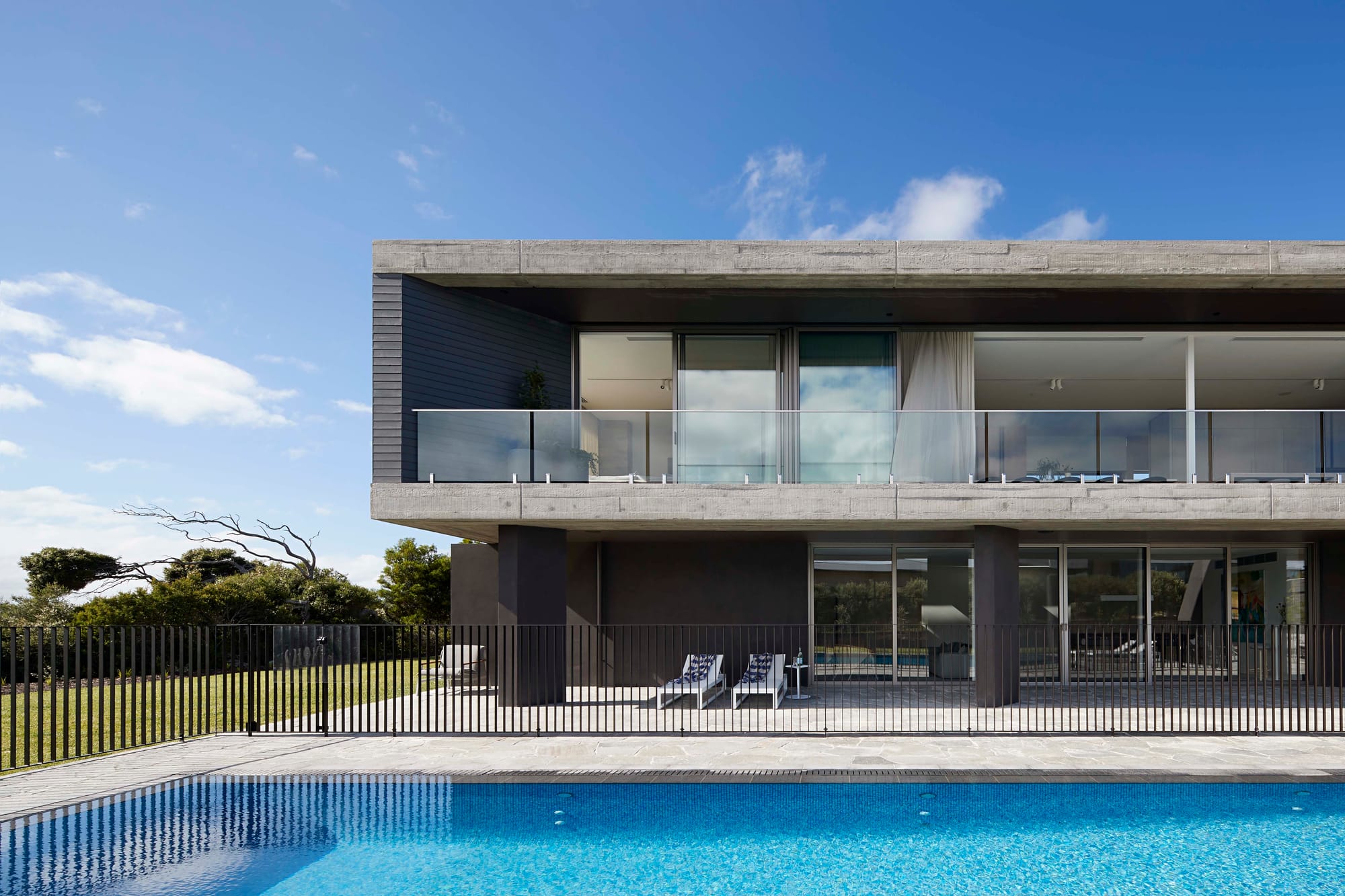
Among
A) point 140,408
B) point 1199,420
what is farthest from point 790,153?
point 140,408

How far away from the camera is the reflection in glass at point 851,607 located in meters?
15.5

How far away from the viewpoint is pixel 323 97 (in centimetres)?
1561

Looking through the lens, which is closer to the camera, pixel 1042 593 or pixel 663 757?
pixel 663 757

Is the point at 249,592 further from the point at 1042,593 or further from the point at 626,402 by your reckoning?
the point at 1042,593

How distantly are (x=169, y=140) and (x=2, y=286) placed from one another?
32.7 feet

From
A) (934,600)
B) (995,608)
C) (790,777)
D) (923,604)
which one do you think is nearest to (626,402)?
(923,604)

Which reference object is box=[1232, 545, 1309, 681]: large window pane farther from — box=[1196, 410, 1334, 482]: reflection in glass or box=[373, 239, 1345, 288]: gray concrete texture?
box=[373, 239, 1345, 288]: gray concrete texture

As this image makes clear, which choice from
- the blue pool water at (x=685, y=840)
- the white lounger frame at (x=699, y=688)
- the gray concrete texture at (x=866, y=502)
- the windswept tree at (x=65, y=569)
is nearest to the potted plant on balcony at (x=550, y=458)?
the gray concrete texture at (x=866, y=502)

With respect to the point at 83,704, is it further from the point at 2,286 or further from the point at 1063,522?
the point at 1063,522

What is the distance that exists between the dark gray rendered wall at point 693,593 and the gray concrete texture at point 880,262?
5.15 meters

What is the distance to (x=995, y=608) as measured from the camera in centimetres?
1255

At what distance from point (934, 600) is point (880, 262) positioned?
21.3ft

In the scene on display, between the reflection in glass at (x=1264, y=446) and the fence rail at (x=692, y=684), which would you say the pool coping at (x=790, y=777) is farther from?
the reflection in glass at (x=1264, y=446)

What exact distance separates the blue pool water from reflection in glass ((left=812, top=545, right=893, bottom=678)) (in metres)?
7.33
